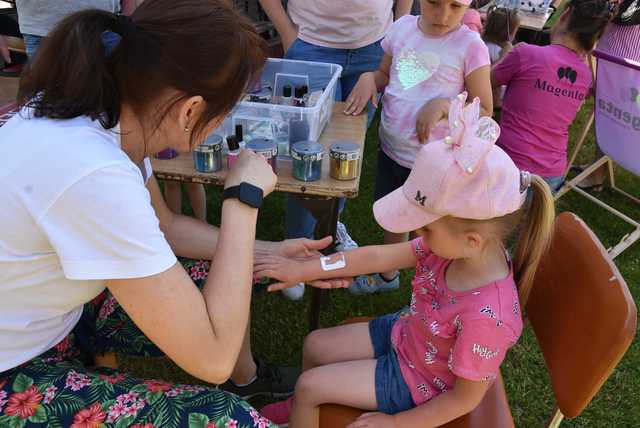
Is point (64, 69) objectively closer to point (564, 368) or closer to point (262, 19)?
point (564, 368)

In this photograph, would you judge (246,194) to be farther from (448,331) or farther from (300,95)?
(300,95)

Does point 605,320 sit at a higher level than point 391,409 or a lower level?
higher

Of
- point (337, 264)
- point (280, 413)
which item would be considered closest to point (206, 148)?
point (337, 264)

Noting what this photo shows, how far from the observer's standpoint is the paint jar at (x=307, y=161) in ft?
4.99

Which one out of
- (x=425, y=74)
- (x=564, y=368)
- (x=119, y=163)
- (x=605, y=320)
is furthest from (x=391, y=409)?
(x=425, y=74)

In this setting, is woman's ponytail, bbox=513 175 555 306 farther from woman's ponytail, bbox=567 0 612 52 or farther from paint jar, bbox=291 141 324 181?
woman's ponytail, bbox=567 0 612 52

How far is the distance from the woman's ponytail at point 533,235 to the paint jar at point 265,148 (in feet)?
2.37

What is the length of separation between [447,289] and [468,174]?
14.6 inches

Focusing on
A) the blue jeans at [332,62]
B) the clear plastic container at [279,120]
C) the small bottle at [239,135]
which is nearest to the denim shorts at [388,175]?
the blue jeans at [332,62]

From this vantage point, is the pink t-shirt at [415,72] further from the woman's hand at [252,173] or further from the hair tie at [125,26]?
the hair tie at [125,26]

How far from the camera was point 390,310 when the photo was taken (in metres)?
2.49

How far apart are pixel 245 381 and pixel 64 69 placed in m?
1.22

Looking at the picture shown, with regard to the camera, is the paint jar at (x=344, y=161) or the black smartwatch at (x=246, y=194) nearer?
the black smartwatch at (x=246, y=194)

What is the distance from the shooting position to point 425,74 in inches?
81.3
